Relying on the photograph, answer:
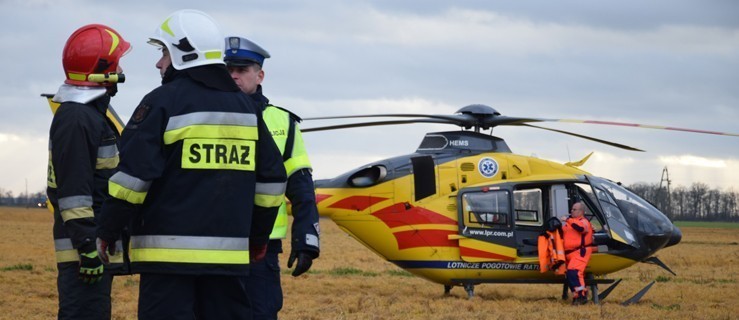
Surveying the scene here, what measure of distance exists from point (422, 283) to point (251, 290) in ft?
40.7

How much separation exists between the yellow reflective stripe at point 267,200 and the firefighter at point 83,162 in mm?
1361

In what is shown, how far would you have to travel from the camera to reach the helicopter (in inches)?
571

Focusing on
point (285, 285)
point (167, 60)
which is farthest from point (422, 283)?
point (167, 60)

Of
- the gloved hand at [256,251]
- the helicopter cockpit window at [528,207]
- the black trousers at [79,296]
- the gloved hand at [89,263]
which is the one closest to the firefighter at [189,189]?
the gloved hand at [256,251]

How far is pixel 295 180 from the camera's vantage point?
5.72 meters

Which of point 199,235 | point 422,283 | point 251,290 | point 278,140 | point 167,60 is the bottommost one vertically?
point 422,283

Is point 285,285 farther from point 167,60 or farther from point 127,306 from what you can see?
point 167,60

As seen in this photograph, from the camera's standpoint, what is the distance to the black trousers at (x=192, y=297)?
4.43 metres

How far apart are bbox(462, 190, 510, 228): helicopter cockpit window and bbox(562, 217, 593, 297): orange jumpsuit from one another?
956 millimetres

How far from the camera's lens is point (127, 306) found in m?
11.9

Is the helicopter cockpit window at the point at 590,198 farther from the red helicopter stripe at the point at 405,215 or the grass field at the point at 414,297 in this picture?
the red helicopter stripe at the point at 405,215

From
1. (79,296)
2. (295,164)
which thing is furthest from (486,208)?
(79,296)

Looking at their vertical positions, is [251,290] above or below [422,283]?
above

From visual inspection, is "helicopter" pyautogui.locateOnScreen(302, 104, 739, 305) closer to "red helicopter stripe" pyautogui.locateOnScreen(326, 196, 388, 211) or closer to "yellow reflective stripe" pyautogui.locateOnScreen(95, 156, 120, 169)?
"red helicopter stripe" pyautogui.locateOnScreen(326, 196, 388, 211)
